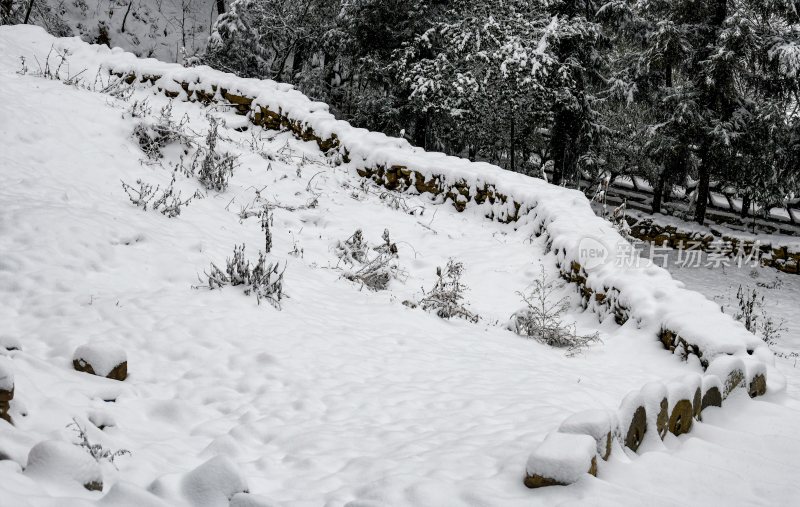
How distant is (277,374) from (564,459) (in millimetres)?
1878

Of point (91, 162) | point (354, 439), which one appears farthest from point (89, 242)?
point (354, 439)

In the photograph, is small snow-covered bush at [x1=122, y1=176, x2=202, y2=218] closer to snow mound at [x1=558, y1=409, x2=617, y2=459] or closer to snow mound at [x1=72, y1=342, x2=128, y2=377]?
snow mound at [x1=72, y1=342, x2=128, y2=377]

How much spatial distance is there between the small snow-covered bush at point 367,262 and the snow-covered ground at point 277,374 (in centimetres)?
15

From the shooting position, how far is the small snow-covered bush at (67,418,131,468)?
6.52 feet

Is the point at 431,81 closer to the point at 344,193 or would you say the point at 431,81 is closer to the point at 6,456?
the point at 344,193

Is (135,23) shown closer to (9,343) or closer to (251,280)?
(251,280)

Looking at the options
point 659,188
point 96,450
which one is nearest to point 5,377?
point 96,450

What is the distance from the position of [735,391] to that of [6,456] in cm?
342

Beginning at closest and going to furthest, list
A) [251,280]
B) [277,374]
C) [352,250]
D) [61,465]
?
[61,465] → [277,374] → [251,280] → [352,250]

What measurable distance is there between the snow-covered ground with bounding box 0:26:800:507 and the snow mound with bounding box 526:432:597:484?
5cm

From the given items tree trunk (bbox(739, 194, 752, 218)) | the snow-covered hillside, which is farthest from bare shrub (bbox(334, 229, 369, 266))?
tree trunk (bbox(739, 194, 752, 218))

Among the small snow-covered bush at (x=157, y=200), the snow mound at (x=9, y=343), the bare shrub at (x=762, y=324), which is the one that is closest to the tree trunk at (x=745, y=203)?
the bare shrub at (x=762, y=324)

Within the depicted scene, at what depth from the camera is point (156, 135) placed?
6855 mm

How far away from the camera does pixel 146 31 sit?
2028 centimetres
